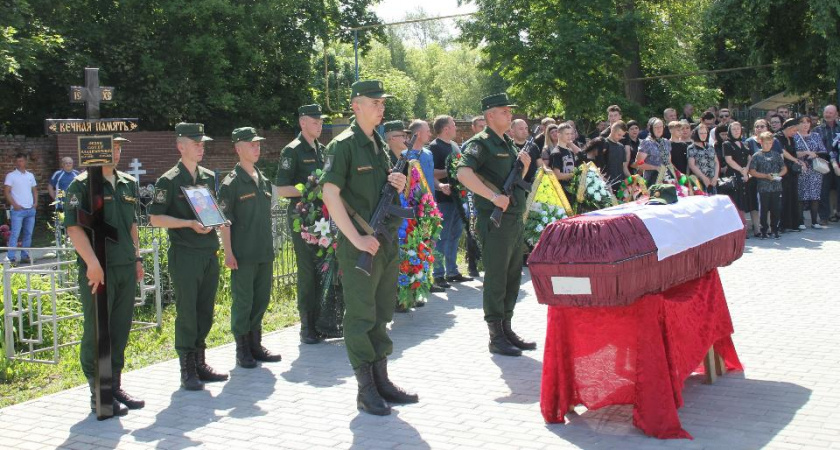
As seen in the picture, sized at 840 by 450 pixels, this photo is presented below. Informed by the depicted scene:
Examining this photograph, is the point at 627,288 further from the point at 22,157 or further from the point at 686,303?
the point at 22,157

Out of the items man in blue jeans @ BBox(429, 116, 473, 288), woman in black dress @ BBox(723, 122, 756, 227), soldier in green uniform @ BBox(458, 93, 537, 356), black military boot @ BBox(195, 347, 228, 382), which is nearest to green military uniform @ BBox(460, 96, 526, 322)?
soldier in green uniform @ BBox(458, 93, 537, 356)

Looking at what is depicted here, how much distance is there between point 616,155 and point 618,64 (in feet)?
38.3

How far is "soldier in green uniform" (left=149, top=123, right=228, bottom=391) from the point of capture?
6.78m

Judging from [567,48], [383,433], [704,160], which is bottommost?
[383,433]

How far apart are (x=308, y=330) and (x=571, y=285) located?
12.3ft

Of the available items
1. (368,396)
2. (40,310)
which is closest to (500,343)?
(368,396)

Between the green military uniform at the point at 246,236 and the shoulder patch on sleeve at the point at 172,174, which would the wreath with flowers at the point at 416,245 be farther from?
the shoulder patch on sleeve at the point at 172,174

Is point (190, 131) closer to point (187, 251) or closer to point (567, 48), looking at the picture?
point (187, 251)

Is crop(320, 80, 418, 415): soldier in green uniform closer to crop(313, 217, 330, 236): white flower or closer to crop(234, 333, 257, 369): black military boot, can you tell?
crop(234, 333, 257, 369): black military boot

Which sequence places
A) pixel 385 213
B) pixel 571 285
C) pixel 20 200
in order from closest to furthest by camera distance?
1. pixel 571 285
2. pixel 385 213
3. pixel 20 200

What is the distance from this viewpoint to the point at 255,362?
7539mm

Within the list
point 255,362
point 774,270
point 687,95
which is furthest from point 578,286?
point 687,95

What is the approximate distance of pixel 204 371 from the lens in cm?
707

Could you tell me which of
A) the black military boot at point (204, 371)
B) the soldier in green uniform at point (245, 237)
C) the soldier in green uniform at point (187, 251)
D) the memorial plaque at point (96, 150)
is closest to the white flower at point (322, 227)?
the soldier in green uniform at point (245, 237)
